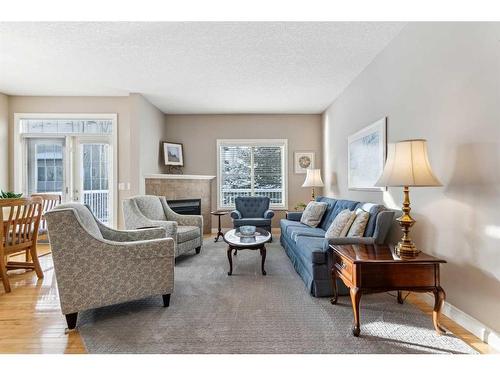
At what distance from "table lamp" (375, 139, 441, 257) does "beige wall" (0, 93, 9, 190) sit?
A: 625cm

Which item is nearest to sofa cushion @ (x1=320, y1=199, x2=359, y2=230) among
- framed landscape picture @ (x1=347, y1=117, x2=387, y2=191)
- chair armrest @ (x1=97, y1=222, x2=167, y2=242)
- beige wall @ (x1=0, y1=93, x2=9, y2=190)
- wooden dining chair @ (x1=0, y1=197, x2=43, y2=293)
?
framed landscape picture @ (x1=347, y1=117, x2=387, y2=191)

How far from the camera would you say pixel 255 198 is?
5832mm

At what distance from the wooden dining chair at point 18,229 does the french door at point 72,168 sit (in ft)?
6.26

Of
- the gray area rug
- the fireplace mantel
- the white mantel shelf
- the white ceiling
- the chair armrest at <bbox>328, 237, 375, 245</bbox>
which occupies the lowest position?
the gray area rug

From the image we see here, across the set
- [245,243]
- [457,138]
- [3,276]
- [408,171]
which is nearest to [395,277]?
[408,171]

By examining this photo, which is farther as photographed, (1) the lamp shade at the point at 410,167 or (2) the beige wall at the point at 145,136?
(2) the beige wall at the point at 145,136

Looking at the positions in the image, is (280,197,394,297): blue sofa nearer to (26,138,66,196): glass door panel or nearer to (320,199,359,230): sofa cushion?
(320,199,359,230): sofa cushion

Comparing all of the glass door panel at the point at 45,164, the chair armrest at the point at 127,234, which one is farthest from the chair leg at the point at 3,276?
the glass door panel at the point at 45,164

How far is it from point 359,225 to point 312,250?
0.55 metres

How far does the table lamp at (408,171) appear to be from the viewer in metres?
2.01

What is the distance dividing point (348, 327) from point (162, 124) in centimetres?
560

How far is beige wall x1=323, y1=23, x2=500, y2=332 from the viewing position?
1.83 m

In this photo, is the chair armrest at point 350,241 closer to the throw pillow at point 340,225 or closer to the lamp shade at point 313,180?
the throw pillow at point 340,225
